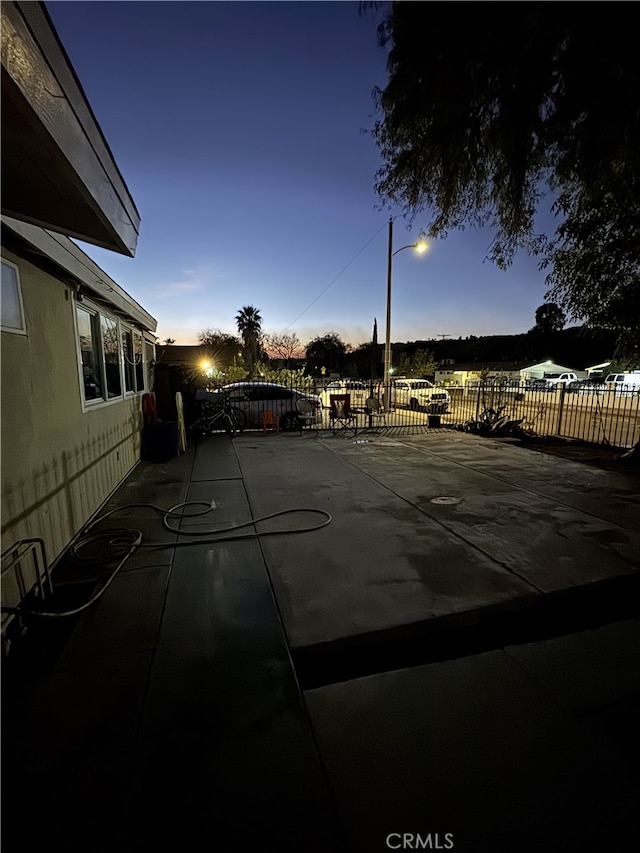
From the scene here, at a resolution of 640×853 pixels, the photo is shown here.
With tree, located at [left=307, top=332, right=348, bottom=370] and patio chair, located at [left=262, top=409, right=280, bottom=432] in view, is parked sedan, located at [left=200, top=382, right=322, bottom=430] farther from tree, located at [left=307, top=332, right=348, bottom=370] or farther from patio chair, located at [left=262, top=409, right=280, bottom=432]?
tree, located at [left=307, top=332, right=348, bottom=370]

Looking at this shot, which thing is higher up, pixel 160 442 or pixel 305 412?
pixel 305 412

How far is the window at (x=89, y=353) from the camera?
405 centimetres

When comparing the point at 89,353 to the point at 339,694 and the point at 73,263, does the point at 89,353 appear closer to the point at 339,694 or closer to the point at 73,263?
the point at 73,263

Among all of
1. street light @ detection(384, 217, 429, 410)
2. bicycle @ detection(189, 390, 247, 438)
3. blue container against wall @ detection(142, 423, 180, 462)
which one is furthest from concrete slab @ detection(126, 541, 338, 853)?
street light @ detection(384, 217, 429, 410)

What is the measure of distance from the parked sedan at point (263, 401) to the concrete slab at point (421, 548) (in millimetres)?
4541

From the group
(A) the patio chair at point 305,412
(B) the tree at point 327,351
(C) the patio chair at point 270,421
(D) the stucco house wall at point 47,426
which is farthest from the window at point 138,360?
(B) the tree at point 327,351

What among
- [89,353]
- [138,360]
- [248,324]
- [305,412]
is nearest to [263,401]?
[305,412]

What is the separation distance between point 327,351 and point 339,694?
6635cm

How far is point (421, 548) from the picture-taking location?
11.0 feet

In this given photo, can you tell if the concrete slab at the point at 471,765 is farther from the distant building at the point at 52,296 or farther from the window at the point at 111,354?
the window at the point at 111,354

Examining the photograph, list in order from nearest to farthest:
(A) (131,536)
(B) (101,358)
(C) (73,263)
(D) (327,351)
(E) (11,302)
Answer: (E) (11,302), (C) (73,263), (A) (131,536), (B) (101,358), (D) (327,351)

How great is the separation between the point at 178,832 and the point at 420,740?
38.8 inches

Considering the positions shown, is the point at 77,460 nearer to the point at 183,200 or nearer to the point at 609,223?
the point at 183,200

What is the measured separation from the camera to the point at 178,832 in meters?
1.25
